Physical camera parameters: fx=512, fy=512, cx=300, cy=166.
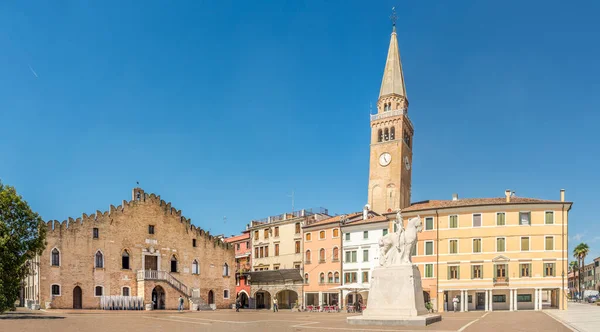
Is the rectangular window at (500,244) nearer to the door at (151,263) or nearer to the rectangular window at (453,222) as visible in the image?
the rectangular window at (453,222)

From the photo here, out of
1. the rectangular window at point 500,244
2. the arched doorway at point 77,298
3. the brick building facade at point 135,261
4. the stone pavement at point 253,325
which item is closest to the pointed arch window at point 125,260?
the brick building facade at point 135,261

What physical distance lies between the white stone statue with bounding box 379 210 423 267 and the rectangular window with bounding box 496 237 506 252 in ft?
83.8

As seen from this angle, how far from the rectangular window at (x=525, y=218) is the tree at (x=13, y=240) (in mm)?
39203

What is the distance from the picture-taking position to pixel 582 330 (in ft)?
66.3

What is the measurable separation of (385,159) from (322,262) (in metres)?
20.3

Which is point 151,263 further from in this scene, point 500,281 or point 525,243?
point 525,243

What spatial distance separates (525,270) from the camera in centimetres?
4581

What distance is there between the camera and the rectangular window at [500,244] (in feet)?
153

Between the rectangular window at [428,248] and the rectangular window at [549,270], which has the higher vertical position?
the rectangular window at [428,248]

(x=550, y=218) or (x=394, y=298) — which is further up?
(x=550, y=218)

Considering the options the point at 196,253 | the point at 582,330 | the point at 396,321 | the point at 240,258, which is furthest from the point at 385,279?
the point at 240,258

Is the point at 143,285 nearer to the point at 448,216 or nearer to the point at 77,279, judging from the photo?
the point at 77,279

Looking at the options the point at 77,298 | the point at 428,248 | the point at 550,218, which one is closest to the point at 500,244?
the point at 550,218

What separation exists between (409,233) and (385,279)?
2473 millimetres
